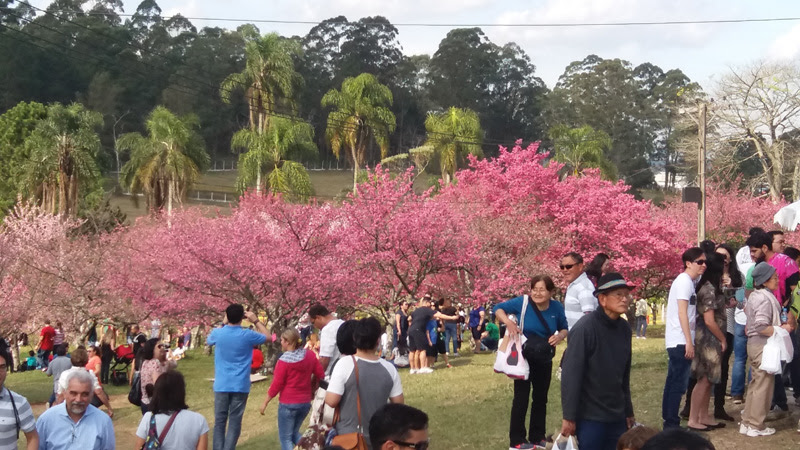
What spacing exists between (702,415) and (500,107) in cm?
8852

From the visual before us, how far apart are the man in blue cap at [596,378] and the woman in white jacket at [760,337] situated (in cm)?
285

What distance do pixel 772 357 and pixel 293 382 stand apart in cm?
424

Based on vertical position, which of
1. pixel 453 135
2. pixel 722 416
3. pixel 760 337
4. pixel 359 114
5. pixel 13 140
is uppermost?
pixel 359 114

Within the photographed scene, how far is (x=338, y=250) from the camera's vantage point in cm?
2283

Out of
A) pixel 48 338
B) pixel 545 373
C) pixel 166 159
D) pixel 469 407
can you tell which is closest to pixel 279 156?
pixel 166 159

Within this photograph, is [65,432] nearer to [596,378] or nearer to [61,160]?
[596,378]

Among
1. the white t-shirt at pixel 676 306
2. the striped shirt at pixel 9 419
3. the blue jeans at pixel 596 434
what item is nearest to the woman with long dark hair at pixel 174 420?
the striped shirt at pixel 9 419

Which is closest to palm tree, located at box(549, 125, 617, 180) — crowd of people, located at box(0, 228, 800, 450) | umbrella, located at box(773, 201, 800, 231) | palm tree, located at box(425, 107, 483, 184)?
palm tree, located at box(425, 107, 483, 184)

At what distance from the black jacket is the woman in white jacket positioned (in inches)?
113

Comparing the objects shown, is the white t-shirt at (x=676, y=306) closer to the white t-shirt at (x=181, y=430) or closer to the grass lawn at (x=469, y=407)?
the grass lawn at (x=469, y=407)

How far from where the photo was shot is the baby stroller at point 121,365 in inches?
838

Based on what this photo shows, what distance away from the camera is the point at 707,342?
8281 millimetres

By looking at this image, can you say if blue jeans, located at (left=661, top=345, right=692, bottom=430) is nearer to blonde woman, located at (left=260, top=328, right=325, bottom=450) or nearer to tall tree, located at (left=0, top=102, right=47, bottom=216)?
blonde woman, located at (left=260, top=328, right=325, bottom=450)

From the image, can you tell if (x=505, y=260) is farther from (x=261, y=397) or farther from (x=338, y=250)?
(x=261, y=397)
